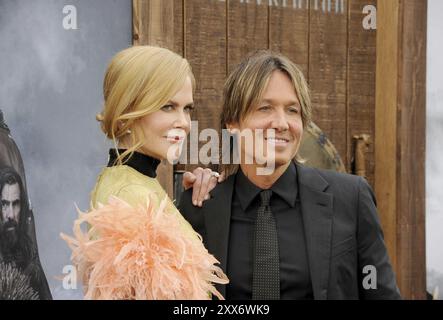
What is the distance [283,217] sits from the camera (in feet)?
6.06

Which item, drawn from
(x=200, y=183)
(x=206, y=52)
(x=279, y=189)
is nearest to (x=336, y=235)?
(x=279, y=189)

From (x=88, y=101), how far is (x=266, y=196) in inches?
41.9

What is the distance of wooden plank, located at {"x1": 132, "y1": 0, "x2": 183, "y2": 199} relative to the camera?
9.04 feet

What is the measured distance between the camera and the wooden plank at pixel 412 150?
11.1ft

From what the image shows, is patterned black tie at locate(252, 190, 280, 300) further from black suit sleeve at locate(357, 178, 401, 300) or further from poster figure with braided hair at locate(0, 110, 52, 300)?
poster figure with braided hair at locate(0, 110, 52, 300)

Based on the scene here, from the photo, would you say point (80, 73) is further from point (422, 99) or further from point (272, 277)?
point (422, 99)

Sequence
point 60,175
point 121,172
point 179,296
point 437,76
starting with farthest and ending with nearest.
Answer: point 437,76 < point 60,175 < point 121,172 < point 179,296

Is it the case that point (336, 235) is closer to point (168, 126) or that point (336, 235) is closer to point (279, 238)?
point (279, 238)

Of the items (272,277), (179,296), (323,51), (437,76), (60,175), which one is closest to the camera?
(179,296)

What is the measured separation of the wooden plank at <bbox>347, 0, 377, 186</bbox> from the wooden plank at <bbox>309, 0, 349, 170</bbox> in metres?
0.03

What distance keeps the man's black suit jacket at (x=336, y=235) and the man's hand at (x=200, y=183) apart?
0.05 m

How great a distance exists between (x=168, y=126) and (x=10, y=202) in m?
1.10

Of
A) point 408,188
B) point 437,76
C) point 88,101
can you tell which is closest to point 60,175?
point 88,101

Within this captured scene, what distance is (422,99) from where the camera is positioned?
345cm
